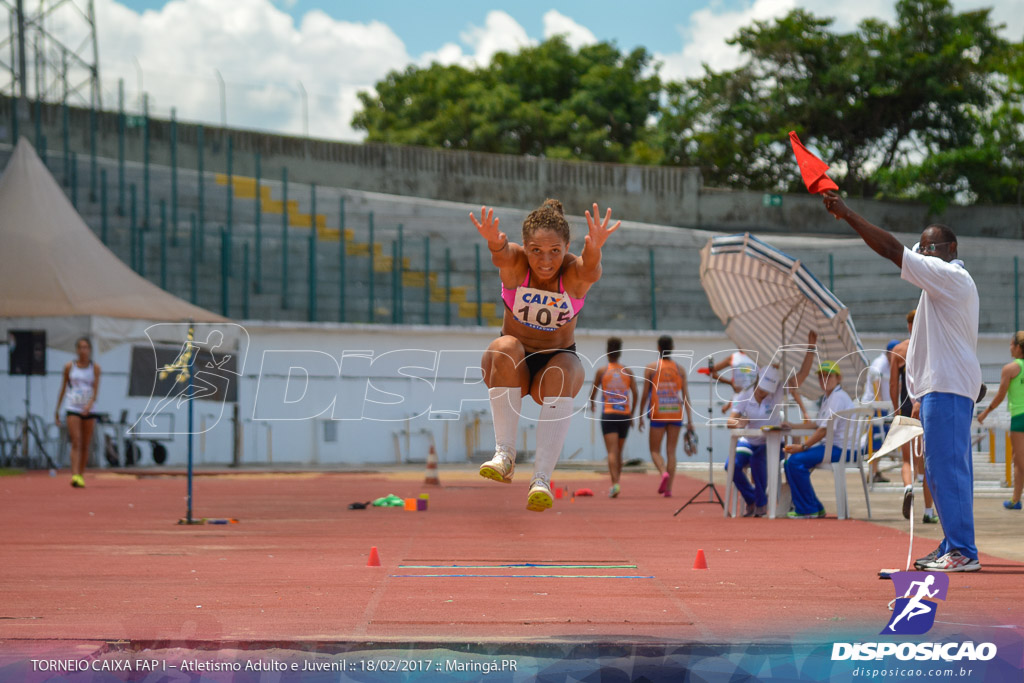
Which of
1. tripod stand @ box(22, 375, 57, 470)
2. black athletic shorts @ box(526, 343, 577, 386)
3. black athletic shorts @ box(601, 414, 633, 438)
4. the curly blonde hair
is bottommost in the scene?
tripod stand @ box(22, 375, 57, 470)

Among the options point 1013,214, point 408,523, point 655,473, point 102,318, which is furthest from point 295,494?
point 1013,214

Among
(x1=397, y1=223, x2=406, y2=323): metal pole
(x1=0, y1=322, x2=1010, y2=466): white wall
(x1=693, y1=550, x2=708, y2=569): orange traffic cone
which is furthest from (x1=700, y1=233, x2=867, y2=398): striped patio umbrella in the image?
(x1=397, y1=223, x2=406, y2=323): metal pole

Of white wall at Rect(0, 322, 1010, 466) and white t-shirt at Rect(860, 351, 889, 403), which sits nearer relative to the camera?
white t-shirt at Rect(860, 351, 889, 403)

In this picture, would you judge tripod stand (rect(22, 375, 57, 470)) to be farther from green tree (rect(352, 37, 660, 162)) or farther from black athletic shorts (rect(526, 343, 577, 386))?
green tree (rect(352, 37, 660, 162))

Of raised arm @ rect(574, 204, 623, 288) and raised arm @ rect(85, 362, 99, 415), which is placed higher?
raised arm @ rect(574, 204, 623, 288)

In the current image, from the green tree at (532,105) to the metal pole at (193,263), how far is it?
775 inches

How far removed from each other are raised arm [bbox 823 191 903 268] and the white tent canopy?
17035 millimetres

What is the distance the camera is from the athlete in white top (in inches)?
679

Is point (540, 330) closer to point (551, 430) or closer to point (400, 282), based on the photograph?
point (551, 430)

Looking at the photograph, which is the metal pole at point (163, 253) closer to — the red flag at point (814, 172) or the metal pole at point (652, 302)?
the metal pole at point (652, 302)

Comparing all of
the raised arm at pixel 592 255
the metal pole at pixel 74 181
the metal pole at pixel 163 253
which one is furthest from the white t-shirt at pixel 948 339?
the metal pole at pixel 74 181

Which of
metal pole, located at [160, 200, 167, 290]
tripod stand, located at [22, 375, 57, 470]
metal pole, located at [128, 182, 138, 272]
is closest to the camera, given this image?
tripod stand, located at [22, 375, 57, 470]

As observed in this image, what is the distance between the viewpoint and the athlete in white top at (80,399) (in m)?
17.2

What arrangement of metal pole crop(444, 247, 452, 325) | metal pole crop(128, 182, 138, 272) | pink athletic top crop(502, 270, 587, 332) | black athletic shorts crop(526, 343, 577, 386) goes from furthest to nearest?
metal pole crop(444, 247, 452, 325)
metal pole crop(128, 182, 138, 272)
black athletic shorts crop(526, 343, 577, 386)
pink athletic top crop(502, 270, 587, 332)
